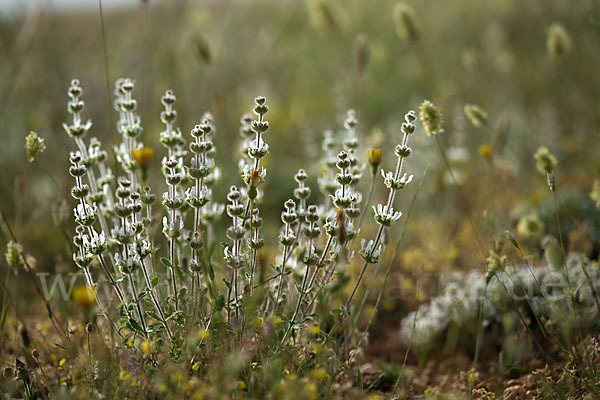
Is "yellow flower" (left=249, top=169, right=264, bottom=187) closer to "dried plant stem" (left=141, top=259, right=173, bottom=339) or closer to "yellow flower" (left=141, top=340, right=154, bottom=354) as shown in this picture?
"dried plant stem" (left=141, top=259, right=173, bottom=339)

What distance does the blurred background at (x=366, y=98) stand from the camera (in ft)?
9.76

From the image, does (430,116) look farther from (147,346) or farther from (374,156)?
(147,346)

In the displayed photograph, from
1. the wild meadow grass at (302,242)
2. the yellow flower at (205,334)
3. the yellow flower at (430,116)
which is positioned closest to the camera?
the yellow flower at (205,334)

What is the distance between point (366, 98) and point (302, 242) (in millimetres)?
3503

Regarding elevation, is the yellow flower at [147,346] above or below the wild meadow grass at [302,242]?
below

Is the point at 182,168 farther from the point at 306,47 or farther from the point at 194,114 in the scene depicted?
the point at 306,47

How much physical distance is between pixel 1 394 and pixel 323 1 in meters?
2.51

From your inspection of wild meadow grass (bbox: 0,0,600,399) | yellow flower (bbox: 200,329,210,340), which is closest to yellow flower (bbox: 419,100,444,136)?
wild meadow grass (bbox: 0,0,600,399)

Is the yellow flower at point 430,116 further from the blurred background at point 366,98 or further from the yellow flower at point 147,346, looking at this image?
the yellow flower at point 147,346

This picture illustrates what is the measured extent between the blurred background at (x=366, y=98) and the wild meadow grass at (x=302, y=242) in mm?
32

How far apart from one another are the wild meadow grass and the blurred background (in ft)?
0.10

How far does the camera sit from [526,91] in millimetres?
5375

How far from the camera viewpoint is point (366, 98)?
538cm

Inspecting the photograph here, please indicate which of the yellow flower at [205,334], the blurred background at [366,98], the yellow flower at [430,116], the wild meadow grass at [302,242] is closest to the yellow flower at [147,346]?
the wild meadow grass at [302,242]
